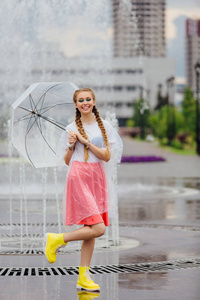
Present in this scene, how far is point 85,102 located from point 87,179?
68 centimetres

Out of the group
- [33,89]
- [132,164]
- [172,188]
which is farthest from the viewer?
[132,164]

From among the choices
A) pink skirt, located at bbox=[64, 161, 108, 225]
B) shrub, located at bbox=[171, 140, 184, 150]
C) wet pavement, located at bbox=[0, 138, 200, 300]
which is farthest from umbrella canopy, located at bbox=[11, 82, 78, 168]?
shrub, located at bbox=[171, 140, 184, 150]

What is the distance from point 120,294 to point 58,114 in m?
2.53

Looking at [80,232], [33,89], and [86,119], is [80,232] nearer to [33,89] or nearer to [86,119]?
[86,119]


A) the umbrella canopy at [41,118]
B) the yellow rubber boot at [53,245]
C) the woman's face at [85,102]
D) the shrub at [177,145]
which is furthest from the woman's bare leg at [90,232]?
the shrub at [177,145]

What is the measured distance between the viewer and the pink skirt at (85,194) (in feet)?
20.4

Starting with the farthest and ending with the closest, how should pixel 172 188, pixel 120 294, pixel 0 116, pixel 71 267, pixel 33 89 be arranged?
1. pixel 0 116
2. pixel 172 188
3. pixel 33 89
4. pixel 71 267
5. pixel 120 294

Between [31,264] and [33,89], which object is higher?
[33,89]

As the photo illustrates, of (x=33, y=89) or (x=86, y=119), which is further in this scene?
(x=33, y=89)

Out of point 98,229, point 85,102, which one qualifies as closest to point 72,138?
point 85,102

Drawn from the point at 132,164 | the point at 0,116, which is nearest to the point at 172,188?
the point at 132,164

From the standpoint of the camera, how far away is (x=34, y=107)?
8.12 metres

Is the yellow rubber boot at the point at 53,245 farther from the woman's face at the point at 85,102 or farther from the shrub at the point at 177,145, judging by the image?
the shrub at the point at 177,145

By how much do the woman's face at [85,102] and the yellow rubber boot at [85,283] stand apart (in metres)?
1.38
